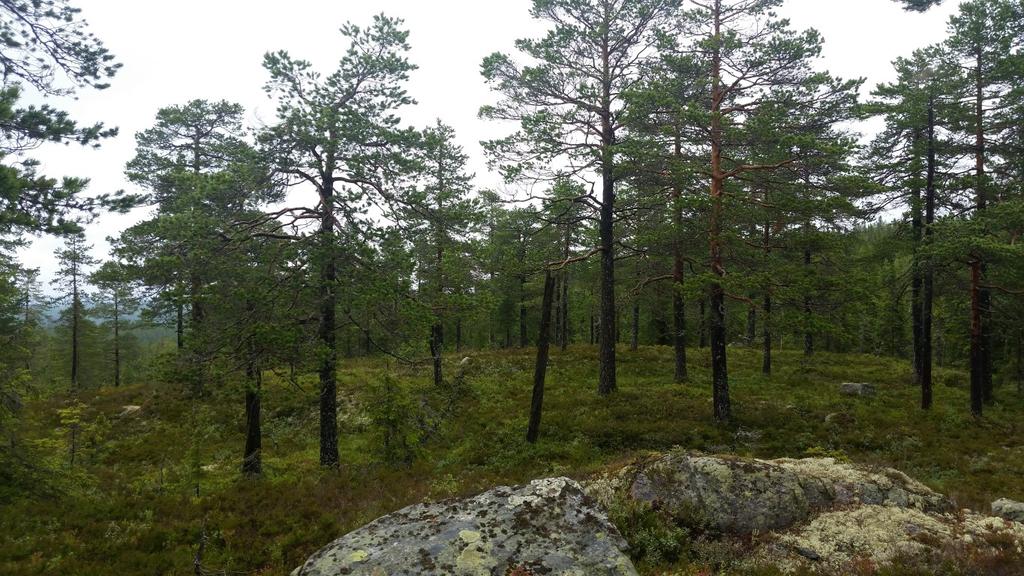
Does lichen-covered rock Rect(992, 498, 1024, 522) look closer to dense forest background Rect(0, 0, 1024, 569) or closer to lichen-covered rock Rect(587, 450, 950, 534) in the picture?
lichen-covered rock Rect(587, 450, 950, 534)

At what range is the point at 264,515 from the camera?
8414 millimetres

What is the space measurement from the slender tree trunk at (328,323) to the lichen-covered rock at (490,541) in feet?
21.1

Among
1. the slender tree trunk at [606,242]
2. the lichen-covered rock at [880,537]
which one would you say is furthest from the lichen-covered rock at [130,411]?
the lichen-covered rock at [880,537]

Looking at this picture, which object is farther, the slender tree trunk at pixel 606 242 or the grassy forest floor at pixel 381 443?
the slender tree trunk at pixel 606 242

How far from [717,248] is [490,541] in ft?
44.4

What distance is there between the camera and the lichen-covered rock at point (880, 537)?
5.74 m

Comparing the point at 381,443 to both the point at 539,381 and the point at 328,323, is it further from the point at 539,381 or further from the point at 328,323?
the point at 539,381

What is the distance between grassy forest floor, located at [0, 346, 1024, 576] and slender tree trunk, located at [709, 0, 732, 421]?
0.92m

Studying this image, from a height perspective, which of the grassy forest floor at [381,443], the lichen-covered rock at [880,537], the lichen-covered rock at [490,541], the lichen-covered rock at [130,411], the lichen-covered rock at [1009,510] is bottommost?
the lichen-covered rock at [130,411]

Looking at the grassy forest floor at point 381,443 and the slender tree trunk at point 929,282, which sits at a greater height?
the slender tree trunk at point 929,282

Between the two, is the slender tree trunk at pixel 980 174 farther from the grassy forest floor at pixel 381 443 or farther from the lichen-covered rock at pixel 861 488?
the lichen-covered rock at pixel 861 488

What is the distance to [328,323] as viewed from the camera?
1259 cm

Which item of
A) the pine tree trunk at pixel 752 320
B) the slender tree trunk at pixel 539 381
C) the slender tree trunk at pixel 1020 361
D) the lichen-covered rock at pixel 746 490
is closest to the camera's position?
the lichen-covered rock at pixel 746 490

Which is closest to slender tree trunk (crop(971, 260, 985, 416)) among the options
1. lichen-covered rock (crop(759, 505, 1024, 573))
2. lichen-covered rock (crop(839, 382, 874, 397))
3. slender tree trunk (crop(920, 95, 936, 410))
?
slender tree trunk (crop(920, 95, 936, 410))
